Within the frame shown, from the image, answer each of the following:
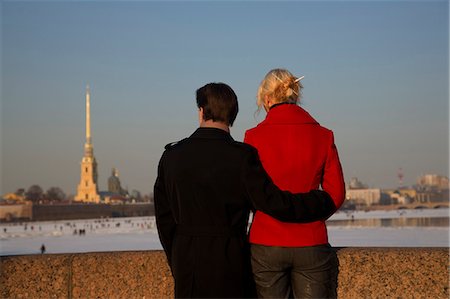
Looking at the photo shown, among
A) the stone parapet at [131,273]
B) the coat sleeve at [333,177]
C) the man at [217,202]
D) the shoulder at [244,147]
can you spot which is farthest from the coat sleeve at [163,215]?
the stone parapet at [131,273]

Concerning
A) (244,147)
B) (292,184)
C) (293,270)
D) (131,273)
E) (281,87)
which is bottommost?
(131,273)

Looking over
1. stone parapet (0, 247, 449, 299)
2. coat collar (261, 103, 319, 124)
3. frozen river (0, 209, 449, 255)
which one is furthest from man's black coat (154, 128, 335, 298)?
frozen river (0, 209, 449, 255)

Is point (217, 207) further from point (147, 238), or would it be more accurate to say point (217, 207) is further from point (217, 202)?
point (147, 238)

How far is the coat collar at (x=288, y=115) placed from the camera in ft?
10.4

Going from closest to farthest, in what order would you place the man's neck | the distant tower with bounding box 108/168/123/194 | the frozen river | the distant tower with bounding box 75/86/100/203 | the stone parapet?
the man's neck, the stone parapet, the frozen river, the distant tower with bounding box 75/86/100/203, the distant tower with bounding box 108/168/123/194

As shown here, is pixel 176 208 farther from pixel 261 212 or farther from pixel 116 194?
pixel 116 194

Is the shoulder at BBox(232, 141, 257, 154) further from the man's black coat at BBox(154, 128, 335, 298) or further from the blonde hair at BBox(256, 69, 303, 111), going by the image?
the blonde hair at BBox(256, 69, 303, 111)

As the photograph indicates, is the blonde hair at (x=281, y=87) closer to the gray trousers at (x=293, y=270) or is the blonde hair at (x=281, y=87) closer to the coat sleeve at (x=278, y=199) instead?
the coat sleeve at (x=278, y=199)

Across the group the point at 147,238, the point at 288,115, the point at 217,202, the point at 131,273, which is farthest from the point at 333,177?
the point at 147,238

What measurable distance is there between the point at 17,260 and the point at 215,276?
1834mm

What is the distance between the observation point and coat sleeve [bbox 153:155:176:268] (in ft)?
9.89

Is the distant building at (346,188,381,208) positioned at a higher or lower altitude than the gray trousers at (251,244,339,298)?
lower

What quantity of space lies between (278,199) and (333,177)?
0.35m

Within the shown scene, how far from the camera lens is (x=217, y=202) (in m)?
2.87
